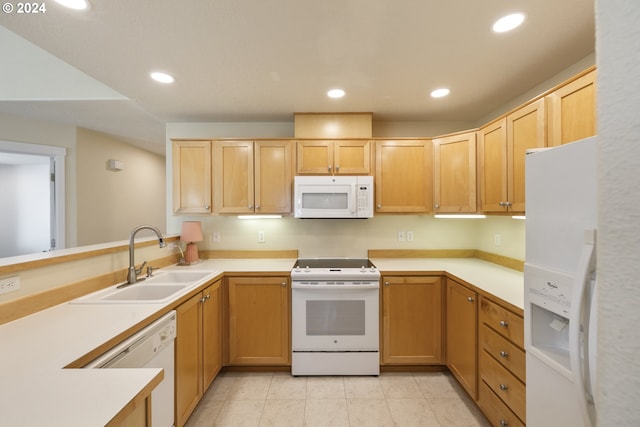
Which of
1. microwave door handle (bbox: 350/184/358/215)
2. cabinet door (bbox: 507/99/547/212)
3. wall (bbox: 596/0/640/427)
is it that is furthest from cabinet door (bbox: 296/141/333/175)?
wall (bbox: 596/0/640/427)

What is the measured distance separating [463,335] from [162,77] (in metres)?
2.99

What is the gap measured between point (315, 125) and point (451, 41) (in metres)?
1.35

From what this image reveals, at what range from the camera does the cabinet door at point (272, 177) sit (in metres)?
2.49

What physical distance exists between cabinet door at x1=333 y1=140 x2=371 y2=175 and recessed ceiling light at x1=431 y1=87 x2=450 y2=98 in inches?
26.7

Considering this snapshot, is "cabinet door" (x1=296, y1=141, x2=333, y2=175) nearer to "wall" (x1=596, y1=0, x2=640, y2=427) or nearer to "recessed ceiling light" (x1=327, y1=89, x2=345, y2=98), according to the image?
"recessed ceiling light" (x1=327, y1=89, x2=345, y2=98)

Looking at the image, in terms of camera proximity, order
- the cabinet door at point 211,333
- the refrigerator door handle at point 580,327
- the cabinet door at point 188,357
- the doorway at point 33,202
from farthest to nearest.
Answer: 1. the doorway at point 33,202
2. the cabinet door at point 211,333
3. the cabinet door at point 188,357
4. the refrigerator door handle at point 580,327

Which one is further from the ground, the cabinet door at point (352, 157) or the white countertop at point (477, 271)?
the cabinet door at point (352, 157)

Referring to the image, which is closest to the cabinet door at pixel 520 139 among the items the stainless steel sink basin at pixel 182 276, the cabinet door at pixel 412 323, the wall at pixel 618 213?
the cabinet door at pixel 412 323

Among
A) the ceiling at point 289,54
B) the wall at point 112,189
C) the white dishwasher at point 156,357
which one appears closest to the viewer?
the white dishwasher at point 156,357

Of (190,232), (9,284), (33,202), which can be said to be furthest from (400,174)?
(33,202)

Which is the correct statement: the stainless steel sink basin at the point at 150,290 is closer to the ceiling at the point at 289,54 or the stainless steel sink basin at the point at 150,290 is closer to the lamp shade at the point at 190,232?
the lamp shade at the point at 190,232

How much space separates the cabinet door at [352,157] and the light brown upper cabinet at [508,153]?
0.98m

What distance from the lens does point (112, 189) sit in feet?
12.8

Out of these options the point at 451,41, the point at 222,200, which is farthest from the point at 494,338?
the point at 222,200
